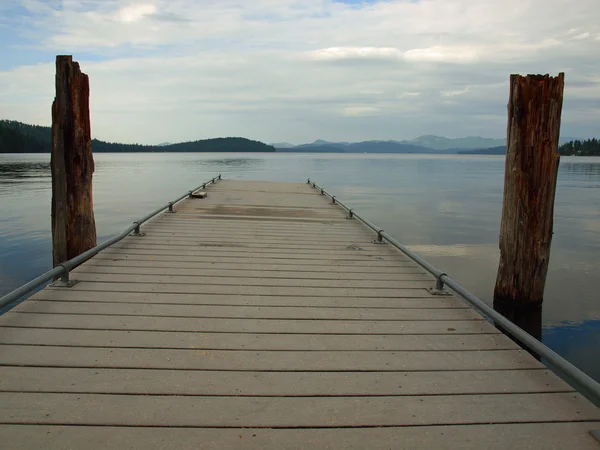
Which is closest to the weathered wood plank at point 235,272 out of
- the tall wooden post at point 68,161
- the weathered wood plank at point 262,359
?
the tall wooden post at point 68,161

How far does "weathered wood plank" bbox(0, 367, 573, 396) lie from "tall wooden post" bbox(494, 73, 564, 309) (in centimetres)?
287

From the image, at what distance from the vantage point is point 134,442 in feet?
7.27

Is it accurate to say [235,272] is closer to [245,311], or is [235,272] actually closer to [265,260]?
[265,260]

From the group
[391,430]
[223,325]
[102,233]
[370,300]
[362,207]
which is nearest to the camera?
[391,430]

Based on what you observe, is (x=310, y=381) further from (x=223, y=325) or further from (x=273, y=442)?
(x=223, y=325)

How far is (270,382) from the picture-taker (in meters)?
2.79

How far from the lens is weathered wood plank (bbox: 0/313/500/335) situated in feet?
11.6

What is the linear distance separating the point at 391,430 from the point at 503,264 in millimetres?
4076

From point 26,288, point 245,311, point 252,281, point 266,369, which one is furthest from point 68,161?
point 266,369

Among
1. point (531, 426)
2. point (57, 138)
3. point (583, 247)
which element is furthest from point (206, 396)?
point (583, 247)

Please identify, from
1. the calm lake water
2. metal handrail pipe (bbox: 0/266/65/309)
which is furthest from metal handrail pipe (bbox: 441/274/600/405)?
metal handrail pipe (bbox: 0/266/65/309)

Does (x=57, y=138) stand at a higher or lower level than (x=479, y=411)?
higher

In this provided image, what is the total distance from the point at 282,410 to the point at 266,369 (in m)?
0.47

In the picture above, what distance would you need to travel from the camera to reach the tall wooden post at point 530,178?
516 cm
